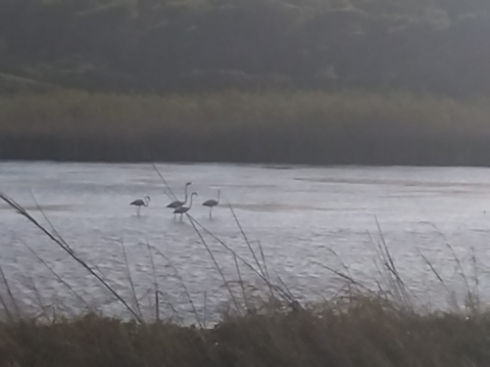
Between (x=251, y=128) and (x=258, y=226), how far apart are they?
31 centimetres

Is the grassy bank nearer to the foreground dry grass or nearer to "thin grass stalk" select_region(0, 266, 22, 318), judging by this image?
"thin grass stalk" select_region(0, 266, 22, 318)

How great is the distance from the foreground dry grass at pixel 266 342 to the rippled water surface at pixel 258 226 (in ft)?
0.44

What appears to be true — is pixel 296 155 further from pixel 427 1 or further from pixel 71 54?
pixel 71 54

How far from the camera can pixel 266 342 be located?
1.79 meters

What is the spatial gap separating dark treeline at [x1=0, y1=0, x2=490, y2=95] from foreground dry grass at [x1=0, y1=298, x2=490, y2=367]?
0.72 m

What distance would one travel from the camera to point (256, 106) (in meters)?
2.15

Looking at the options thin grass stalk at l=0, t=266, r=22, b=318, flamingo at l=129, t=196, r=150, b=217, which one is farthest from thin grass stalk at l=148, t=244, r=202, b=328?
thin grass stalk at l=0, t=266, r=22, b=318

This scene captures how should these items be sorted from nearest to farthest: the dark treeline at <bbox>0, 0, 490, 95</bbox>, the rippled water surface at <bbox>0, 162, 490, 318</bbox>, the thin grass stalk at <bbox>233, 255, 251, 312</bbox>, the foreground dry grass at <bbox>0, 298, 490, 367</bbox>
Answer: the foreground dry grass at <bbox>0, 298, 490, 367</bbox> → the thin grass stalk at <bbox>233, 255, 251, 312</bbox> → the rippled water surface at <bbox>0, 162, 490, 318</bbox> → the dark treeline at <bbox>0, 0, 490, 95</bbox>

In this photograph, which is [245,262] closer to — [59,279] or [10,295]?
[59,279]

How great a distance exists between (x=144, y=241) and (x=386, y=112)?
0.84 m

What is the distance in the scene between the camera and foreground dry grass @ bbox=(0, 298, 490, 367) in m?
1.76

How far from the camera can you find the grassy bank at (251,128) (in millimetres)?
2088

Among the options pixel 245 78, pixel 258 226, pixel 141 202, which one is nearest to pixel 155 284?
pixel 141 202

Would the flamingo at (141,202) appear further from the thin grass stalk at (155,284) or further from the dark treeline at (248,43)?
the dark treeline at (248,43)
